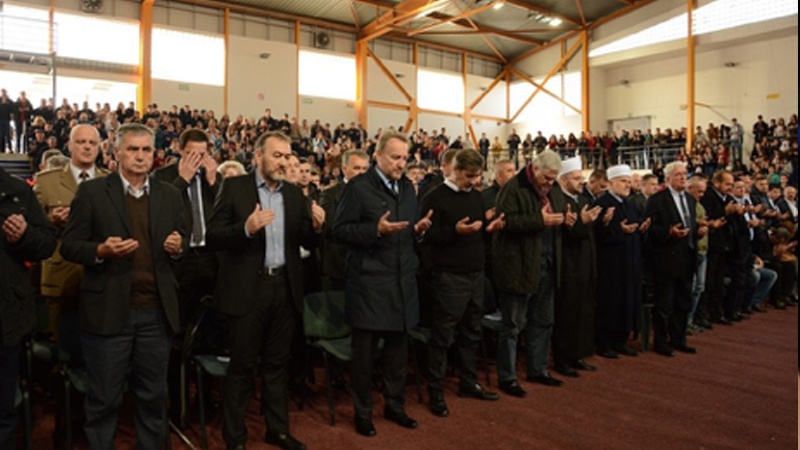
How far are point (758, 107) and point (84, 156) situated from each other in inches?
781

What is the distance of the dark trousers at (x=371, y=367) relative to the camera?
3613mm

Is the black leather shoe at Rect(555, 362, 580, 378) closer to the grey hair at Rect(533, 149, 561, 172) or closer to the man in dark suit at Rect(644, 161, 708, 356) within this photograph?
the man in dark suit at Rect(644, 161, 708, 356)

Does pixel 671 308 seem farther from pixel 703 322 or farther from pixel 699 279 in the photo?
pixel 703 322

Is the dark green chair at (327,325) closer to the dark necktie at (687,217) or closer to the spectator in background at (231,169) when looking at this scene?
the spectator in background at (231,169)

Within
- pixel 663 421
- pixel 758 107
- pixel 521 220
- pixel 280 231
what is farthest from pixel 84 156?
pixel 758 107

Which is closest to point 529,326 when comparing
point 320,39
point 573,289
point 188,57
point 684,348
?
point 573,289

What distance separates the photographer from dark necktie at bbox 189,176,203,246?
3.82 m

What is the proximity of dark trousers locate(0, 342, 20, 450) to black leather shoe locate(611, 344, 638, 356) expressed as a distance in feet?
15.6

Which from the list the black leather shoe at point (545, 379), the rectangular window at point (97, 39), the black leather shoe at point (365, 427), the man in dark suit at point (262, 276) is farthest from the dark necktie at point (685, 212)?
the rectangular window at point (97, 39)

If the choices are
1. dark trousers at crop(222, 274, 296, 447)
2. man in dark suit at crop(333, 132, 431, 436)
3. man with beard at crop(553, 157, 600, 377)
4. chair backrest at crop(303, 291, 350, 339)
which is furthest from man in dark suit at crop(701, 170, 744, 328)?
dark trousers at crop(222, 274, 296, 447)

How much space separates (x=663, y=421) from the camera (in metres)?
3.86

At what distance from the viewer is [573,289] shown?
491cm

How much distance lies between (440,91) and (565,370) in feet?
66.9

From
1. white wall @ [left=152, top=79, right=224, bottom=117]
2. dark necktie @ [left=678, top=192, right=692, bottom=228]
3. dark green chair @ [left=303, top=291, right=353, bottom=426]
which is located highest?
white wall @ [left=152, top=79, right=224, bottom=117]
